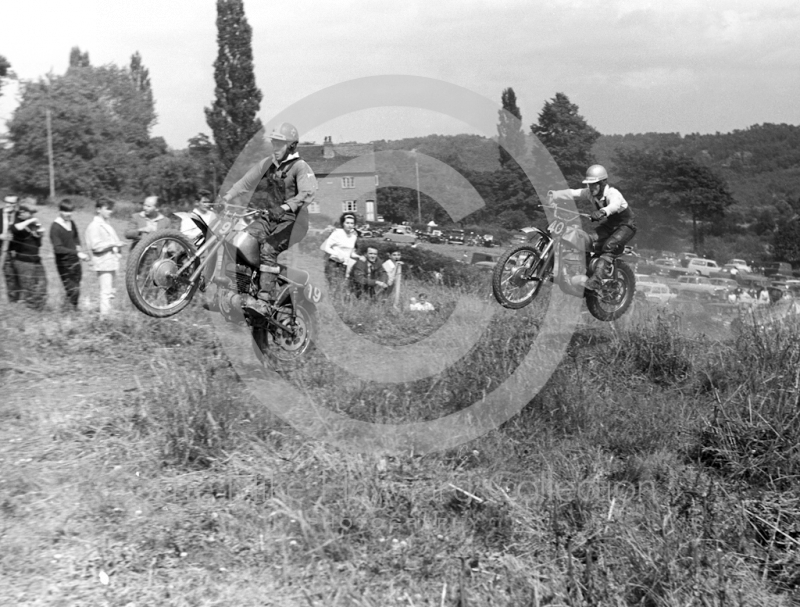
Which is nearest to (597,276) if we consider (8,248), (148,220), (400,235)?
(148,220)

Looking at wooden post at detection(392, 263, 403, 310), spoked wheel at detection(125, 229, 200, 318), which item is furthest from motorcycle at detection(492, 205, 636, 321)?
spoked wheel at detection(125, 229, 200, 318)

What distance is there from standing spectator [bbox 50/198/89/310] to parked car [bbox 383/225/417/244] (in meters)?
7.55

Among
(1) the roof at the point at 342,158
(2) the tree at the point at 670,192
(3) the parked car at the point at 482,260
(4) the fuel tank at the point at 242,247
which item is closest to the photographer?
(4) the fuel tank at the point at 242,247

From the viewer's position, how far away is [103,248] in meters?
8.25

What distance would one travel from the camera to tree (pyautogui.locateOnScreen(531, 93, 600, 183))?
2366 centimetres

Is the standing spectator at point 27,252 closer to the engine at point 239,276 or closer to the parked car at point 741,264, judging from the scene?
the engine at point 239,276

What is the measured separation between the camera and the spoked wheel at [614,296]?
917cm

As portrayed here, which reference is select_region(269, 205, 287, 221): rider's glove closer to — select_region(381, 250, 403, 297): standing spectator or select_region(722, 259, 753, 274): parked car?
select_region(381, 250, 403, 297): standing spectator

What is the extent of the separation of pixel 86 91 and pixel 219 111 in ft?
→ 33.6

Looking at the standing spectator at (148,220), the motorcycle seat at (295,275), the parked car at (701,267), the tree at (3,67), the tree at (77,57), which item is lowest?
the parked car at (701,267)

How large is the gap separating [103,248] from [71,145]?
35475 millimetres

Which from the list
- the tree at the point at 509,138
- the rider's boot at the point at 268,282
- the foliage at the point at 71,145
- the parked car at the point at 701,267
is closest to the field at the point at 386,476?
the rider's boot at the point at 268,282

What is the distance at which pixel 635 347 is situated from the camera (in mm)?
8062

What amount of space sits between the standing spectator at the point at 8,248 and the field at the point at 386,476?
33 cm
